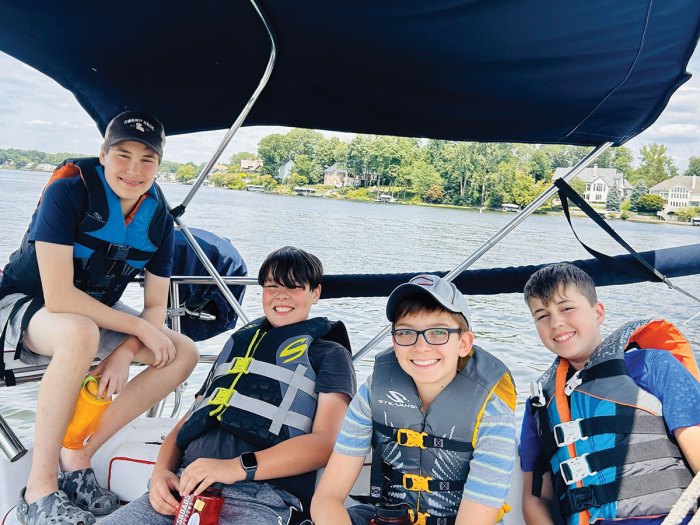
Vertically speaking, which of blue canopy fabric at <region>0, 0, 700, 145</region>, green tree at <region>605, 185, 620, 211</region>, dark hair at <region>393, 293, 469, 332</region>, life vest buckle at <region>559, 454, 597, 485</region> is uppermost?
green tree at <region>605, 185, 620, 211</region>

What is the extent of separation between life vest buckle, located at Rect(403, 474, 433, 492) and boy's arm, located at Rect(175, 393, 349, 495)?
24cm

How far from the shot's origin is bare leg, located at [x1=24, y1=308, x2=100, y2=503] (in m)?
1.75

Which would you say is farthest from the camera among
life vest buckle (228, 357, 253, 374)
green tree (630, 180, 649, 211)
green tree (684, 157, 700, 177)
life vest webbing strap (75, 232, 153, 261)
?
green tree (684, 157, 700, 177)

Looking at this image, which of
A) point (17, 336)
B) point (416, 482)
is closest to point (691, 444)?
point (416, 482)

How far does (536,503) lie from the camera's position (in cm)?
169

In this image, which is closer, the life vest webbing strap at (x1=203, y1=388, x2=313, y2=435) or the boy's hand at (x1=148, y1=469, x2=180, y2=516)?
the boy's hand at (x1=148, y1=469, x2=180, y2=516)

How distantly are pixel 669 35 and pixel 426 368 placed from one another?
119 centimetres

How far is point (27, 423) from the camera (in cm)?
501

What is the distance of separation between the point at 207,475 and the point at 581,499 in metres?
0.85

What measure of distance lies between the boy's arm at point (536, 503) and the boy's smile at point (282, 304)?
2.45 ft

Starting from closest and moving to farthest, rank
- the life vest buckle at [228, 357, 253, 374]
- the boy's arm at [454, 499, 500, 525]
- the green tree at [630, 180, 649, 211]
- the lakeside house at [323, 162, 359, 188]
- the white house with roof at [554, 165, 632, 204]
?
1. the boy's arm at [454, 499, 500, 525]
2. the life vest buckle at [228, 357, 253, 374]
3. the white house with roof at [554, 165, 632, 204]
4. the lakeside house at [323, 162, 359, 188]
5. the green tree at [630, 180, 649, 211]

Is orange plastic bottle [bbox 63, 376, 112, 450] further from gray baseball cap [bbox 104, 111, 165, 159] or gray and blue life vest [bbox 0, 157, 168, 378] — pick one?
gray baseball cap [bbox 104, 111, 165, 159]

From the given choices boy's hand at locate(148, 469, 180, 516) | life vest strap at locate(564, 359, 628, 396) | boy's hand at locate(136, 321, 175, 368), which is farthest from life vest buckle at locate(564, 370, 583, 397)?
boy's hand at locate(136, 321, 175, 368)

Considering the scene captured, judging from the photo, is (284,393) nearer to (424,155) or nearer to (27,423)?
(27,423)
